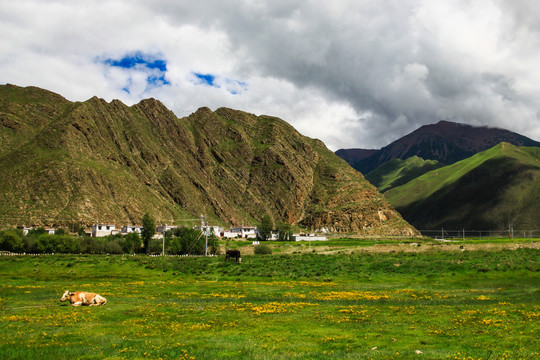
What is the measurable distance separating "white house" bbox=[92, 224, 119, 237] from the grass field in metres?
96.4

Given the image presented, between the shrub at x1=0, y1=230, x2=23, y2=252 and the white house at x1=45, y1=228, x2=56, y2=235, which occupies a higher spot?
the white house at x1=45, y1=228, x2=56, y2=235

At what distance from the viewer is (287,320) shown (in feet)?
84.2

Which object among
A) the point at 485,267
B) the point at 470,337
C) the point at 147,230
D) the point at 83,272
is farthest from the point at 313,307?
the point at 147,230

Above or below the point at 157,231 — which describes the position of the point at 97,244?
below

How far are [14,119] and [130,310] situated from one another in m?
197

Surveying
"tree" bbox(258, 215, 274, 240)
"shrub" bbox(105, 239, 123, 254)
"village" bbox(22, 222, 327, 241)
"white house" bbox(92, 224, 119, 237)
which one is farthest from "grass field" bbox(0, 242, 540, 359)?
"tree" bbox(258, 215, 274, 240)

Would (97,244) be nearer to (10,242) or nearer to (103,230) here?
(10,242)

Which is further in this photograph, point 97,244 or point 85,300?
point 97,244

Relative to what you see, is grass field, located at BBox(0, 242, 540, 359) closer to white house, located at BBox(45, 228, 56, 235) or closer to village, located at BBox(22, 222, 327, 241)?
village, located at BBox(22, 222, 327, 241)

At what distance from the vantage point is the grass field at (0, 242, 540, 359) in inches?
726

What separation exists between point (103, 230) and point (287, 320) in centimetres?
13773

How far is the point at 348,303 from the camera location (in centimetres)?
3375

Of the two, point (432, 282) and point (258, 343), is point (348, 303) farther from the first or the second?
point (432, 282)

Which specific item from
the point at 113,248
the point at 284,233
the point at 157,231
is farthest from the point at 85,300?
the point at 284,233
